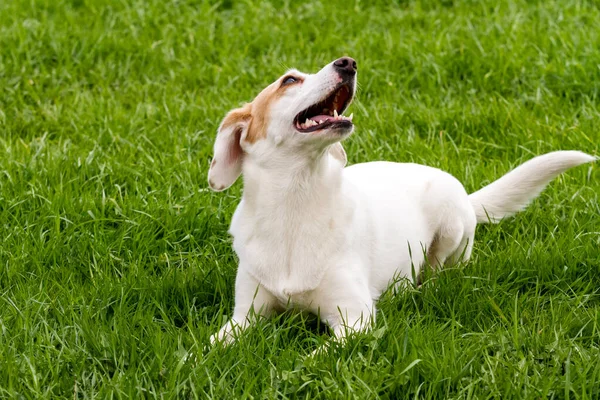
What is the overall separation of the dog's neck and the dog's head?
44mm

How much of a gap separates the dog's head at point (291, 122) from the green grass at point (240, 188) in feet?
1.96

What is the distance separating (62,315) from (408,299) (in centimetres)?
135

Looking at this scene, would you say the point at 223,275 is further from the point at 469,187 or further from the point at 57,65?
the point at 57,65

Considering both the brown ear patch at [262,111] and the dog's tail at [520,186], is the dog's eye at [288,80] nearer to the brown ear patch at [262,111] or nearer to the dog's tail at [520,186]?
the brown ear patch at [262,111]

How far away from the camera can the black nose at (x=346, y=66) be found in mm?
3510

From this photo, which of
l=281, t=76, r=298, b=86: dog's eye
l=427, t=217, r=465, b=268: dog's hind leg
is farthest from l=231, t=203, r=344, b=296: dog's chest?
l=427, t=217, r=465, b=268: dog's hind leg

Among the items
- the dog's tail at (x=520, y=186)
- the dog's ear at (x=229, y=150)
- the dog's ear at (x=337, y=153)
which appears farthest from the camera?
the dog's tail at (x=520, y=186)

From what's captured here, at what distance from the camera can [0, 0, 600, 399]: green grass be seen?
3172 millimetres

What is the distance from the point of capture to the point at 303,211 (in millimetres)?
3654

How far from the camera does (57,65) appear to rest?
6.58 metres

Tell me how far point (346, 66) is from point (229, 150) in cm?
59

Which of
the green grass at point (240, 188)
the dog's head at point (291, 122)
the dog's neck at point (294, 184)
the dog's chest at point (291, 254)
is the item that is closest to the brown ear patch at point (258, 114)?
the dog's head at point (291, 122)

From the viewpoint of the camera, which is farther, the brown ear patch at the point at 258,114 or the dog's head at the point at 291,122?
the brown ear patch at the point at 258,114

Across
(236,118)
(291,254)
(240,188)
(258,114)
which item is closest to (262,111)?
(258,114)
